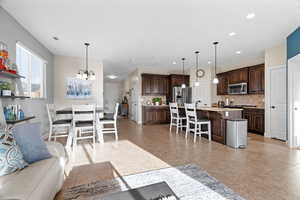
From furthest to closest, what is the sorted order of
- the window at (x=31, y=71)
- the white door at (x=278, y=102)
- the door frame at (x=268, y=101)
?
the door frame at (x=268, y=101)
the white door at (x=278, y=102)
the window at (x=31, y=71)

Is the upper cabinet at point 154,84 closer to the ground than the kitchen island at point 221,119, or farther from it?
farther from it

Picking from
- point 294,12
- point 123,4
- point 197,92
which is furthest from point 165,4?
point 197,92

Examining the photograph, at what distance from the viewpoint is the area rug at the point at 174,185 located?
1.58 metres

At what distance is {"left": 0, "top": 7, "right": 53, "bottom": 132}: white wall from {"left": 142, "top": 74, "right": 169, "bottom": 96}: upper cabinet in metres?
3.70

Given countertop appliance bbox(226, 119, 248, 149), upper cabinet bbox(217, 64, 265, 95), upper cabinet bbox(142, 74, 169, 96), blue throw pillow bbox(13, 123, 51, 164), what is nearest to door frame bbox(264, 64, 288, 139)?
upper cabinet bbox(217, 64, 265, 95)

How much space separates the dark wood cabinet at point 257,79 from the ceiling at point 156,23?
632 mm

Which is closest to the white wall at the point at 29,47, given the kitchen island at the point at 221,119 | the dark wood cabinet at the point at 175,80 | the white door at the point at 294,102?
the kitchen island at the point at 221,119

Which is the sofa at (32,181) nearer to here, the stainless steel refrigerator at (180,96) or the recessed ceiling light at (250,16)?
the recessed ceiling light at (250,16)

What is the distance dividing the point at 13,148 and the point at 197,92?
22.3ft

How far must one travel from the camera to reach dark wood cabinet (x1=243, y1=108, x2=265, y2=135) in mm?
4414

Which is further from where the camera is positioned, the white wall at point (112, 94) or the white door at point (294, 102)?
the white wall at point (112, 94)

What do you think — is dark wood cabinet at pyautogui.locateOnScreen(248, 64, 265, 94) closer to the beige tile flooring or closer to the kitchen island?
the kitchen island

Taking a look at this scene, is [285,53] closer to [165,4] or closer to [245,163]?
[245,163]

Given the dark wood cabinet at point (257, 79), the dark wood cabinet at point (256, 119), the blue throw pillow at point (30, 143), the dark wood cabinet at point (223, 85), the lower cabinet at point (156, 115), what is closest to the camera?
the blue throw pillow at point (30, 143)
